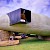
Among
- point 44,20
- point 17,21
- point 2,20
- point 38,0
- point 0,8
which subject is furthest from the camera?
point 38,0

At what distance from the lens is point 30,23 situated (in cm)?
349

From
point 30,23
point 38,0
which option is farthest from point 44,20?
point 38,0

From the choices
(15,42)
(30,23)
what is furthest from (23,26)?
(15,42)

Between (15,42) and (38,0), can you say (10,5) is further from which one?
(15,42)

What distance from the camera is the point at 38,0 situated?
14.3 ft

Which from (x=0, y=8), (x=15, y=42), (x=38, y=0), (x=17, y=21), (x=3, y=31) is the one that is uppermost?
(x=38, y=0)

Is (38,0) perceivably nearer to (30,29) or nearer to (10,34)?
(30,29)

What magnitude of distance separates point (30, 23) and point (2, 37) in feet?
2.68

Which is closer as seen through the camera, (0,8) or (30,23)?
(30,23)

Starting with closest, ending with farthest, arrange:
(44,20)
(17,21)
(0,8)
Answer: (17,21) < (44,20) < (0,8)

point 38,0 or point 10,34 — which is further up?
point 38,0

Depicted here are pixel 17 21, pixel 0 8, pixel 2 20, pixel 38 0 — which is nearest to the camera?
pixel 17 21

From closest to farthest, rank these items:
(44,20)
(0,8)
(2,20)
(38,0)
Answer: (2,20) < (44,20) < (0,8) < (38,0)

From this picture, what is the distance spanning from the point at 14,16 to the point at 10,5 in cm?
103
